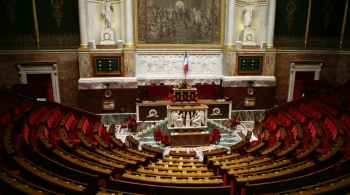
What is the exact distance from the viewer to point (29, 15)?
11.3m

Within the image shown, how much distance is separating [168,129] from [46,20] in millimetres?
7507

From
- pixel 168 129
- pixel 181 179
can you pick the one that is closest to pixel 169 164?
pixel 181 179

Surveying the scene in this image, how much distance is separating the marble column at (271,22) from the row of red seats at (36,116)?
409 inches

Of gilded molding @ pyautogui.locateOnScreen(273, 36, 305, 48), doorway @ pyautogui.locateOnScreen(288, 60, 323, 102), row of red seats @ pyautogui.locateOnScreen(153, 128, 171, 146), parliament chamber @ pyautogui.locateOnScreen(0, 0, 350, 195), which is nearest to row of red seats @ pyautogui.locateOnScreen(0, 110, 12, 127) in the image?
parliament chamber @ pyautogui.locateOnScreen(0, 0, 350, 195)

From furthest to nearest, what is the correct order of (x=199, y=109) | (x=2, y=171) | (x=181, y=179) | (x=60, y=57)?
(x=60, y=57) → (x=199, y=109) → (x=181, y=179) → (x=2, y=171)

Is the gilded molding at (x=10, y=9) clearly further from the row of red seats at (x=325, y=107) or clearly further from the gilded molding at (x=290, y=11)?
the row of red seats at (x=325, y=107)

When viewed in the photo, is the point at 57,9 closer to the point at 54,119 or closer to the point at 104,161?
the point at 54,119

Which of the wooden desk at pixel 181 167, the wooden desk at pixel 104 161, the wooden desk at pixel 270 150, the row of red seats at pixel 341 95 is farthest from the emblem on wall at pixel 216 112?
the wooden desk at pixel 104 161

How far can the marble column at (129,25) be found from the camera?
1159 cm

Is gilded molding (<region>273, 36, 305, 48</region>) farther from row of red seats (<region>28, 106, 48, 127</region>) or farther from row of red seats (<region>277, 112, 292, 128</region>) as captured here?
row of red seats (<region>28, 106, 48, 127</region>)

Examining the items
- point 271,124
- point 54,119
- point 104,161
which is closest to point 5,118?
point 54,119

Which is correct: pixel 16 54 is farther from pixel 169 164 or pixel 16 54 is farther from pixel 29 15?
pixel 169 164

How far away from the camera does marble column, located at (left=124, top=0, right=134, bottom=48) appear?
11.6 m

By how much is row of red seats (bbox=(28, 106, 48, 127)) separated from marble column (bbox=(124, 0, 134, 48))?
15.2ft
